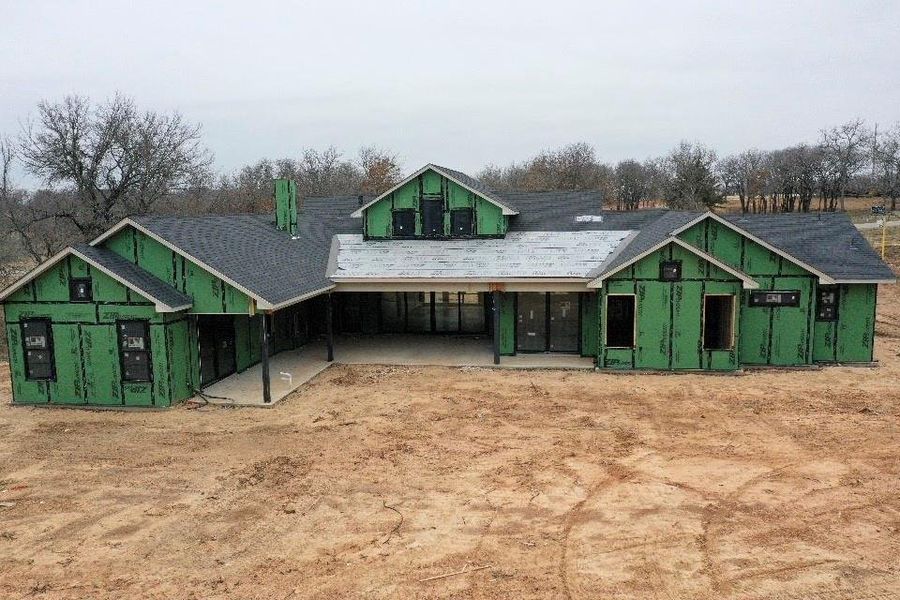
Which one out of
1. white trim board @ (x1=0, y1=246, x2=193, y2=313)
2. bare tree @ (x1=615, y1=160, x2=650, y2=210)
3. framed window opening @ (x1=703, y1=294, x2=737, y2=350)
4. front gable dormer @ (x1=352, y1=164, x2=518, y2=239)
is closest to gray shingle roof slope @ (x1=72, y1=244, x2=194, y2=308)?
white trim board @ (x1=0, y1=246, x2=193, y2=313)

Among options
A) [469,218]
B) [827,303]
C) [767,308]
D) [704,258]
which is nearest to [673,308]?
[704,258]

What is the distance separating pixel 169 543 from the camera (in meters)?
8.34

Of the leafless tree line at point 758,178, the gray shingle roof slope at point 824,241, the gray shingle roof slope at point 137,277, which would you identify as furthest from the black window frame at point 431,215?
the leafless tree line at point 758,178

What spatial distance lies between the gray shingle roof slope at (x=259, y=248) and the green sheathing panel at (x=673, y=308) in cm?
825

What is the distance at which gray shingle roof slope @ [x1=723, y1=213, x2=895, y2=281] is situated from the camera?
17.2 meters

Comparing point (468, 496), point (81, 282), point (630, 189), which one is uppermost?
point (630, 189)

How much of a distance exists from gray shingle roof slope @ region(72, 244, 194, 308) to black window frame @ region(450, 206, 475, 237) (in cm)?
852

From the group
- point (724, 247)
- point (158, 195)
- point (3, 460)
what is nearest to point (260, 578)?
point (3, 460)

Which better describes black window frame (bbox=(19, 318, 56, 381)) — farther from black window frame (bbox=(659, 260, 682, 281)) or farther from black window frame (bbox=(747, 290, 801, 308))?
black window frame (bbox=(747, 290, 801, 308))

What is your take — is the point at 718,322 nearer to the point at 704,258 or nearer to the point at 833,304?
the point at 833,304

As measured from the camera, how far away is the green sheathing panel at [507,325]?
18.9 meters

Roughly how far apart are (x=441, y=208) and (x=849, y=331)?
39.7 ft

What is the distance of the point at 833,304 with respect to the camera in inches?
687

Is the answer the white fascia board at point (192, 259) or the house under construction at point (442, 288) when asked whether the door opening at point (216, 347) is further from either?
the white fascia board at point (192, 259)
